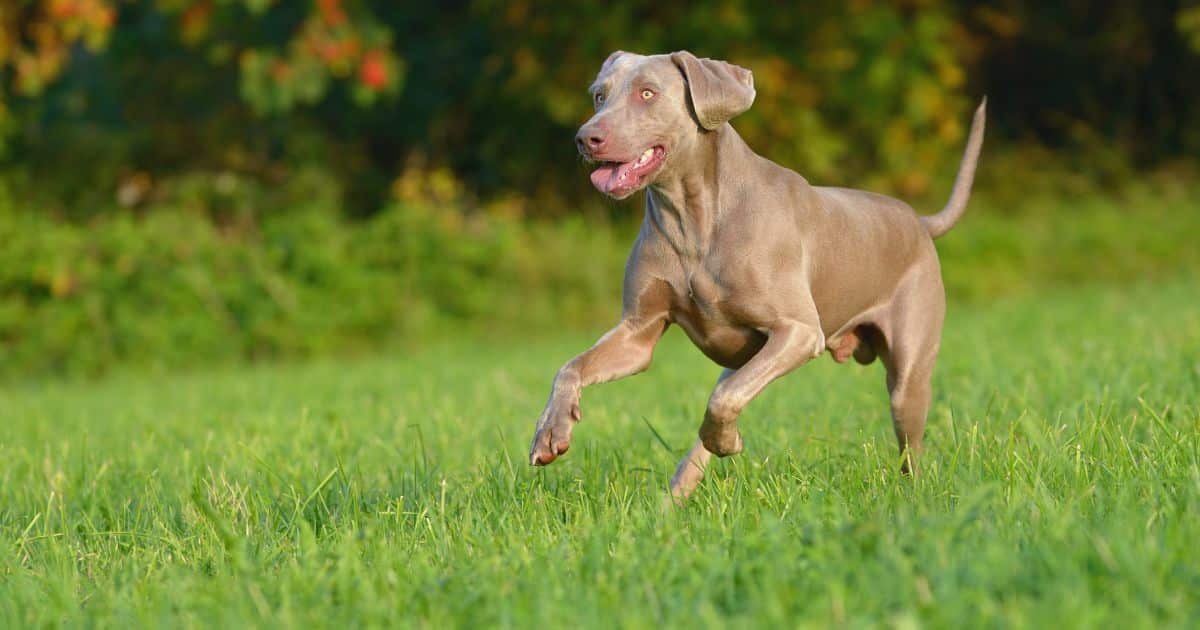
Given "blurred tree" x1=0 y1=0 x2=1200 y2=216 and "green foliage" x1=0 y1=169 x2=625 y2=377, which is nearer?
"green foliage" x1=0 y1=169 x2=625 y2=377

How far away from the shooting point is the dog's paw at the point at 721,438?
3.92 meters

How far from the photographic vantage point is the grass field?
2703mm

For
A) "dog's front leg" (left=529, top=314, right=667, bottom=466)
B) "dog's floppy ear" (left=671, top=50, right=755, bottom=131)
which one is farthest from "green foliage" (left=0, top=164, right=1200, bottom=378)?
"dog's floppy ear" (left=671, top=50, right=755, bottom=131)

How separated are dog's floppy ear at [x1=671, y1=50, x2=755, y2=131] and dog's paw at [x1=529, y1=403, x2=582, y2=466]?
0.99 meters

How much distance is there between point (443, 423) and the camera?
20.6ft

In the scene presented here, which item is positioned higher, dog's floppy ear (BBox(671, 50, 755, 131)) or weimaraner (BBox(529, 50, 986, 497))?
dog's floppy ear (BBox(671, 50, 755, 131))

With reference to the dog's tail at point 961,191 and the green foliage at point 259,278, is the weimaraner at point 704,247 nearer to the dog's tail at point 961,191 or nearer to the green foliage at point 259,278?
the dog's tail at point 961,191

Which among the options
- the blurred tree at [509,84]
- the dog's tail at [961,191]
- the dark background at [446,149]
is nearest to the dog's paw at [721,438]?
the dog's tail at [961,191]

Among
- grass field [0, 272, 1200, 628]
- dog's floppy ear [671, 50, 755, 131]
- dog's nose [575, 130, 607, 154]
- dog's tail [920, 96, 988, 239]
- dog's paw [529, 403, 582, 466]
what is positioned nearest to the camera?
grass field [0, 272, 1200, 628]

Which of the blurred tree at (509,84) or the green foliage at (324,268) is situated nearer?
the green foliage at (324,268)

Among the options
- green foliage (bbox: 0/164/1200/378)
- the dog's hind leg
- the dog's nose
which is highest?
the dog's nose

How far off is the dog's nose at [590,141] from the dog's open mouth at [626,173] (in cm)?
8

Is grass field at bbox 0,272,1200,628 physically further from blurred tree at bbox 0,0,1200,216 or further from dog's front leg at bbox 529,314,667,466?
blurred tree at bbox 0,0,1200,216

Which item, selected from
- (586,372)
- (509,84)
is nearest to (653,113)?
(586,372)
